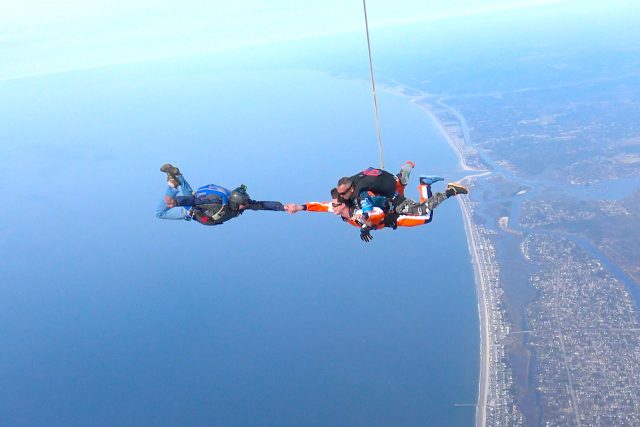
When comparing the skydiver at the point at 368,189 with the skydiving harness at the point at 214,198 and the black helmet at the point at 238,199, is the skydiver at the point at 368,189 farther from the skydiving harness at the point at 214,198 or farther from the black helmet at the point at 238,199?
the skydiving harness at the point at 214,198

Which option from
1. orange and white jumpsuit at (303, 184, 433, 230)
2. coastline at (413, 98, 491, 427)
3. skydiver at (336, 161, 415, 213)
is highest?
skydiver at (336, 161, 415, 213)

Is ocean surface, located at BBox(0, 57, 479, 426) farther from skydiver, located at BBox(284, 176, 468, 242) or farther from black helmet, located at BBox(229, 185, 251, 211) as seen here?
black helmet, located at BBox(229, 185, 251, 211)

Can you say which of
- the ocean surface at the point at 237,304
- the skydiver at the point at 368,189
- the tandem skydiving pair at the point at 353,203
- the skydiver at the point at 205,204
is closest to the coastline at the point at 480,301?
the ocean surface at the point at 237,304

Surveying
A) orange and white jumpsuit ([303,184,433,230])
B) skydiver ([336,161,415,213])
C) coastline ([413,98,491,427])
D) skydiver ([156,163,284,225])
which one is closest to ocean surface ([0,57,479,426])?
coastline ([413,98,491,427])

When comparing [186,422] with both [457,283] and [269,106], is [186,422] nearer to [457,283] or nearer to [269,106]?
[457,283]

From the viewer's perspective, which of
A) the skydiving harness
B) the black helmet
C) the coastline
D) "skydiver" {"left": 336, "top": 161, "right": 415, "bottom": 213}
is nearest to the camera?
"skydiver" {"left": 336, "top": 161, "right": 415, "bottom": 213}

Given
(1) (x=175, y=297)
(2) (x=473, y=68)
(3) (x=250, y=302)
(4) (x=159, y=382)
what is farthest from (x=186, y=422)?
(2) (x=473, y=68)

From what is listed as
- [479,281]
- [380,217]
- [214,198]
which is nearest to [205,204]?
[214,198]
